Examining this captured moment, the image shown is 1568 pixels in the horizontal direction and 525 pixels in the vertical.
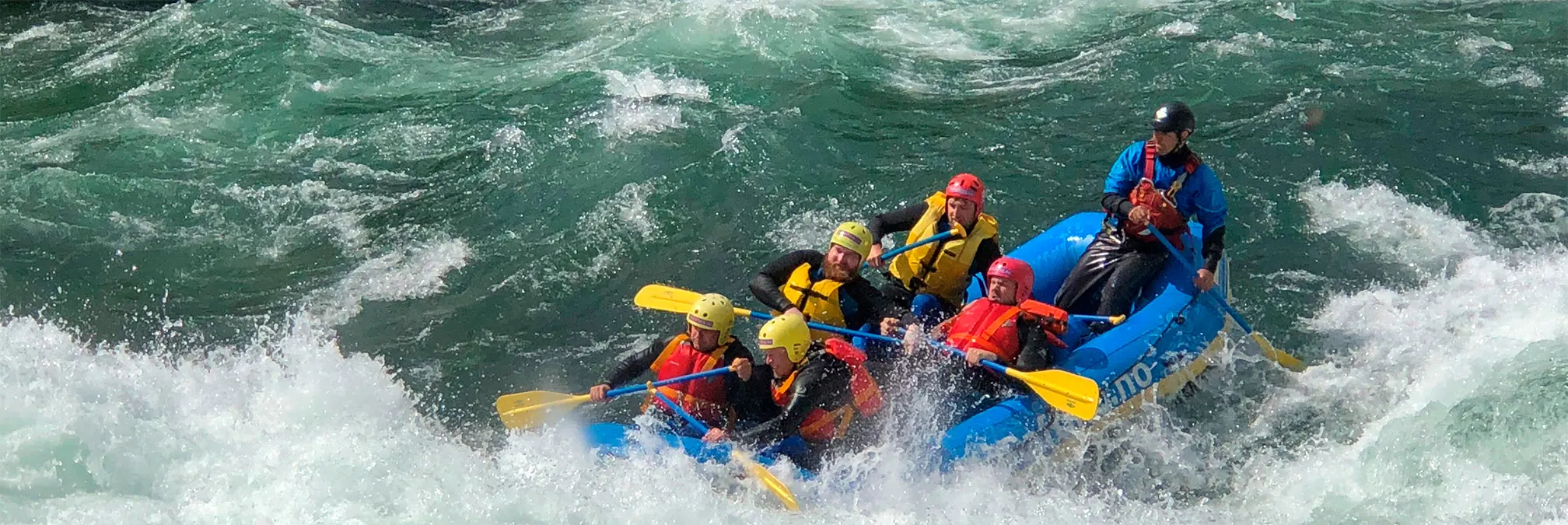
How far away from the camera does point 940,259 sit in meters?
7.49

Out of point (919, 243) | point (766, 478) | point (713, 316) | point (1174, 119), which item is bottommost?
point (766, 478)

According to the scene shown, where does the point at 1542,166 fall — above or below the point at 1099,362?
below

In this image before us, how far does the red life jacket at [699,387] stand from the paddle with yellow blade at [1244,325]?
2.61 m

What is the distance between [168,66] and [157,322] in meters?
5.15

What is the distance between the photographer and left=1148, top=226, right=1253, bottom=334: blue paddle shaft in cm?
747

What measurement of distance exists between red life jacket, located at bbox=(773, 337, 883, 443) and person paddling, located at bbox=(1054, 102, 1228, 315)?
169 cm

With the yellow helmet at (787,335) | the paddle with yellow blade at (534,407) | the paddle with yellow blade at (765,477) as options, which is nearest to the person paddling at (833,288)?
the yellow helmet at (787,335)

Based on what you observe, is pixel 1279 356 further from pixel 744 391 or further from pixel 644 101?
pixel 644 101

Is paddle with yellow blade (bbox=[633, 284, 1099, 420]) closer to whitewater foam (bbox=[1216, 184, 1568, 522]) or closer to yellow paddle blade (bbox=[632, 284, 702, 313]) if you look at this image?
yellow paddle blade (bbox=[632, 284, 702, 313])

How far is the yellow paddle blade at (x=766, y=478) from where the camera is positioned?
6117 mm

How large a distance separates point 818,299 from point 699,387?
915mm

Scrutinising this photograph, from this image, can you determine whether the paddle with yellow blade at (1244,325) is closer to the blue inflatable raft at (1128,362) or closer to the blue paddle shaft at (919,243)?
the blue inflatable raft at (1128,362)

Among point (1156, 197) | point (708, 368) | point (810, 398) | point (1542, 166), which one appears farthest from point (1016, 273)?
point (1542, 166)

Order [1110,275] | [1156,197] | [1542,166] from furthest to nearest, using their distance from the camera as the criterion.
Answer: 1. [1542,166]
2. [1110,275]
3. [1156,197]
